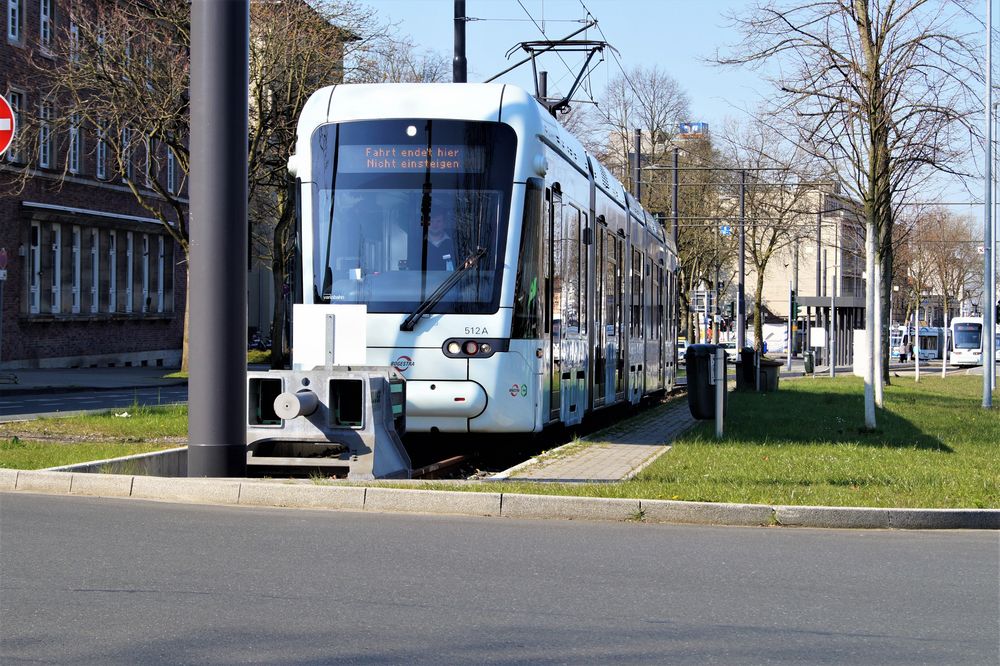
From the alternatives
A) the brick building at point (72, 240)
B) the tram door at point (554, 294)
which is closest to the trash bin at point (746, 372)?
the brick building at point (72, 240)

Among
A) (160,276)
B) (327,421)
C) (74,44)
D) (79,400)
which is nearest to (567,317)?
(327,421)

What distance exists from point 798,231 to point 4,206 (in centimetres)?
3178

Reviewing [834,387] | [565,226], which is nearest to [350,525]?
[565,226]

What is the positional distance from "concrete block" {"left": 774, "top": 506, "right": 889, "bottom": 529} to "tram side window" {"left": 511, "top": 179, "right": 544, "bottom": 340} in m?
4.12

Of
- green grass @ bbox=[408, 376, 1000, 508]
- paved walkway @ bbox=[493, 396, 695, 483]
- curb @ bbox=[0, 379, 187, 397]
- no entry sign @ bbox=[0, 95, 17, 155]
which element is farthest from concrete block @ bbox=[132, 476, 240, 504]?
curb @ bbox=[0, 379, 187, 397]

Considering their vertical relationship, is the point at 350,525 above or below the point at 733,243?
below

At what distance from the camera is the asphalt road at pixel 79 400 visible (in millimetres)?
22500

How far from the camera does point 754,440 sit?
1634cm

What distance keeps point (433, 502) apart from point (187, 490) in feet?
6.55

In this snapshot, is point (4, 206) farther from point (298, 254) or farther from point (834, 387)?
point (298, 254)

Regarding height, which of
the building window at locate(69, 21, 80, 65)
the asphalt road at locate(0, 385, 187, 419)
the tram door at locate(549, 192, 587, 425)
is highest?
the building window at locate(69, 21, 80, 65)

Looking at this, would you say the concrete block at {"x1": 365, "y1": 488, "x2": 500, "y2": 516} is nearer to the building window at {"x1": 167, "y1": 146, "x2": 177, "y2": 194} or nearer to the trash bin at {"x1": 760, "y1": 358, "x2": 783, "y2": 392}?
the trash bin at {"x1": 760, "y1": 358, "x2": 783, "y2": 392}

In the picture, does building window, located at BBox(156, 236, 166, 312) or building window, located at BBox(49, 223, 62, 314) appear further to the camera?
A: building window, located at BBox(156, 236, 166, 312)

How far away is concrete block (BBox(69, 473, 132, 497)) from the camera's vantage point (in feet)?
34.5
